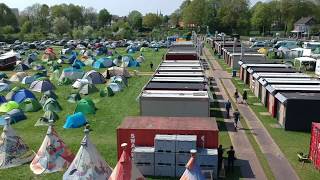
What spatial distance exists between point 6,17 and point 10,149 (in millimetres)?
133838

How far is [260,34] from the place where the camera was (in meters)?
140

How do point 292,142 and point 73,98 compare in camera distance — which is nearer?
point 292,142

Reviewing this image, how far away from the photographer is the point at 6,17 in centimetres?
14012

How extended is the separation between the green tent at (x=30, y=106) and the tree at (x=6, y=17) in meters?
118

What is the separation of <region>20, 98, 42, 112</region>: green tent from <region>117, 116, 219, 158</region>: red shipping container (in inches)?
549

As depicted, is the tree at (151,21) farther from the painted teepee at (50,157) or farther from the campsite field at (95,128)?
the painted teepee at (50,157)

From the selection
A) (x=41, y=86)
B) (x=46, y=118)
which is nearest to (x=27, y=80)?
(x=41, y=86)

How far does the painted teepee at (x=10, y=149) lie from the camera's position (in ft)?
61.8

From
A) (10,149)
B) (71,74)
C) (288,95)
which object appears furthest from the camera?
(71,74)

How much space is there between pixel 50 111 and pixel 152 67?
95.9 ft

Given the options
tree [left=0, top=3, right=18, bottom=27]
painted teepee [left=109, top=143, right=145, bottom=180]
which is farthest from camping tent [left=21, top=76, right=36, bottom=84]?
tree [left=0, top=3, right=18, bottom=27]

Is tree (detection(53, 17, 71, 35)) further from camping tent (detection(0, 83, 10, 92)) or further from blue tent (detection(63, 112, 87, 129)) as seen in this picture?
blue tent (detection(63, 112, 87, 129))

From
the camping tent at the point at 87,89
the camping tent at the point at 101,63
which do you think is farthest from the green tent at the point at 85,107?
the camping tent at the point at 101,63

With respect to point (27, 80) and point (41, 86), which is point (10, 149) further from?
point (27, 80)
